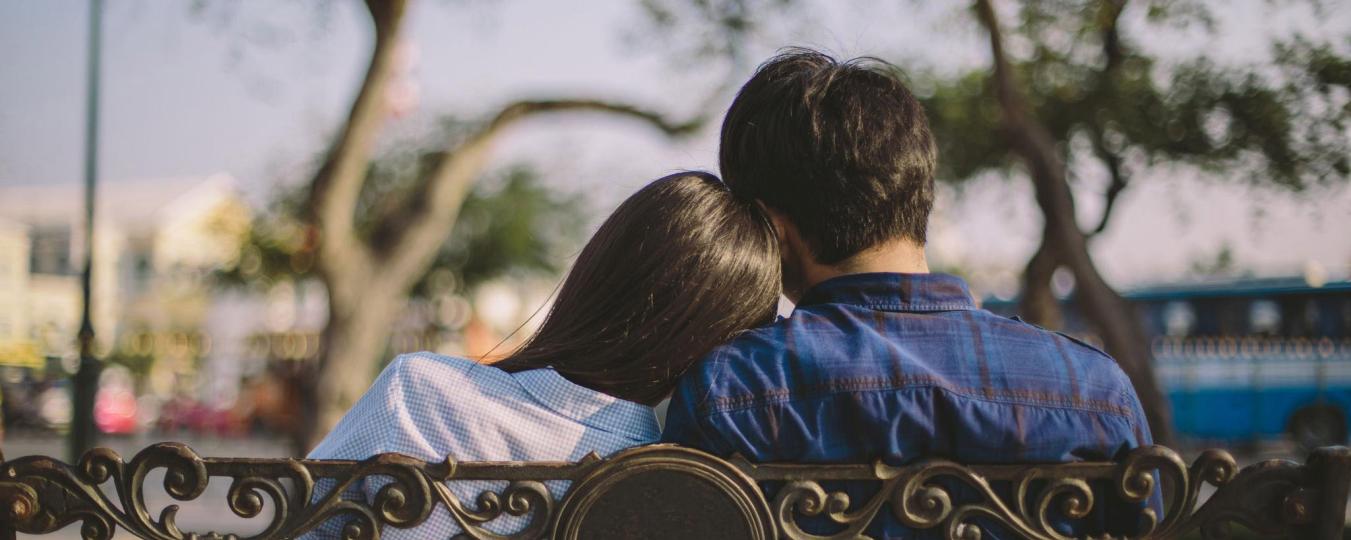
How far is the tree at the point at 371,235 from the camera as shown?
306 inches

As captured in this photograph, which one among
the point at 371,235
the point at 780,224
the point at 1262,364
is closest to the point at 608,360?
the point at 780,224

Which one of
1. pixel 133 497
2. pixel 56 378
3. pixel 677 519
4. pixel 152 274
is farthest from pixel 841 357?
pixel 152 274

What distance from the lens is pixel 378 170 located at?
30453 millimetres

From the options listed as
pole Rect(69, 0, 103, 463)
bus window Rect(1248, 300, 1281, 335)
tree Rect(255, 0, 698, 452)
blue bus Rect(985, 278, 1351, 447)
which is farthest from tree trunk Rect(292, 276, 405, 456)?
bus window Rect(1248, 300, 1281, 335)

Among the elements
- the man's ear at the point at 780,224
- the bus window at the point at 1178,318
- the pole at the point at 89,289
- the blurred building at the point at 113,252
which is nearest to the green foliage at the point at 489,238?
the blurred building at the point at 113,252

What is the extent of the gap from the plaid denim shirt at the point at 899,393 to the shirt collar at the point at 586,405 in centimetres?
9

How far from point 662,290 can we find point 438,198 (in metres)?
6.69

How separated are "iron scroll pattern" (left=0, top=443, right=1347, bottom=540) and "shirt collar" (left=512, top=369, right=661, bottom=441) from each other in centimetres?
11

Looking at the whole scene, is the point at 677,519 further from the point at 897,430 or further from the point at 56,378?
the point at 56,378

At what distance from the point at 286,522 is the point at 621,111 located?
7294 mm

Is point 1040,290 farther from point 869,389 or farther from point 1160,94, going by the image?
point 869,389

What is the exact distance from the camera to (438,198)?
8422mm

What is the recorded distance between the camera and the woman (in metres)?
1.94

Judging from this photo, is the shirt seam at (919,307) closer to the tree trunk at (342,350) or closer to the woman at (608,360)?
the woman at (608,360)
